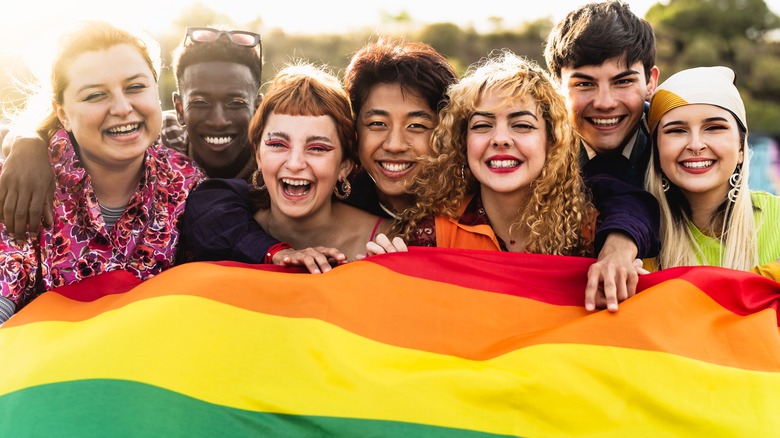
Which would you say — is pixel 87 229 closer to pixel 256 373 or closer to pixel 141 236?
pixel 141 236

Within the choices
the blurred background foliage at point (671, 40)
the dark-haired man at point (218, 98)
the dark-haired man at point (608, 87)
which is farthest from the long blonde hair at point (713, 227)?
the blurred background foliage at point (671, 40)

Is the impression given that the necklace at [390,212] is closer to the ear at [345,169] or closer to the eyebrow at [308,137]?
the ear at [345,169]

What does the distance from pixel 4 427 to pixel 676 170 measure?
340 cm

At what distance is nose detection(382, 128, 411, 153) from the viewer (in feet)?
13.9

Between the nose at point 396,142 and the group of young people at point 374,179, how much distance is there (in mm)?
13

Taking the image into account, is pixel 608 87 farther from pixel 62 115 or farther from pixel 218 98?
pixel 62 115

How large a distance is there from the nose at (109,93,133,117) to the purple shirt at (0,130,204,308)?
12.8 inches

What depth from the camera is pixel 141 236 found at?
3.93 metres

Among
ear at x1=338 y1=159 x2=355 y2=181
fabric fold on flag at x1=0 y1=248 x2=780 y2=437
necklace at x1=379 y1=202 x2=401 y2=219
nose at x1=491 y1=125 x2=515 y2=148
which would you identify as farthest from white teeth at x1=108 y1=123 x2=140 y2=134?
nose at x1=491 y1=125 x2=515 y2=148

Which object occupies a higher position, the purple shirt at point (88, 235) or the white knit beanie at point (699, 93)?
the white knit beanie at point (699, 93)

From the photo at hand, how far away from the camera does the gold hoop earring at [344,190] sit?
14.1 feet

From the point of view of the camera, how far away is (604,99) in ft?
15.4

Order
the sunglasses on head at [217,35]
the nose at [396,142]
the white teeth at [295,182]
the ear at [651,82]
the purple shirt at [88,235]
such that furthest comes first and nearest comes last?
the sunglasses on head at [217,35] < the ear at [651,82] < the nose at [396,142] < the white teeth at [295,182] < the purple shirt at [88,235]

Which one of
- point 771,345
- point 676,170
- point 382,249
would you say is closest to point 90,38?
point 382,249
